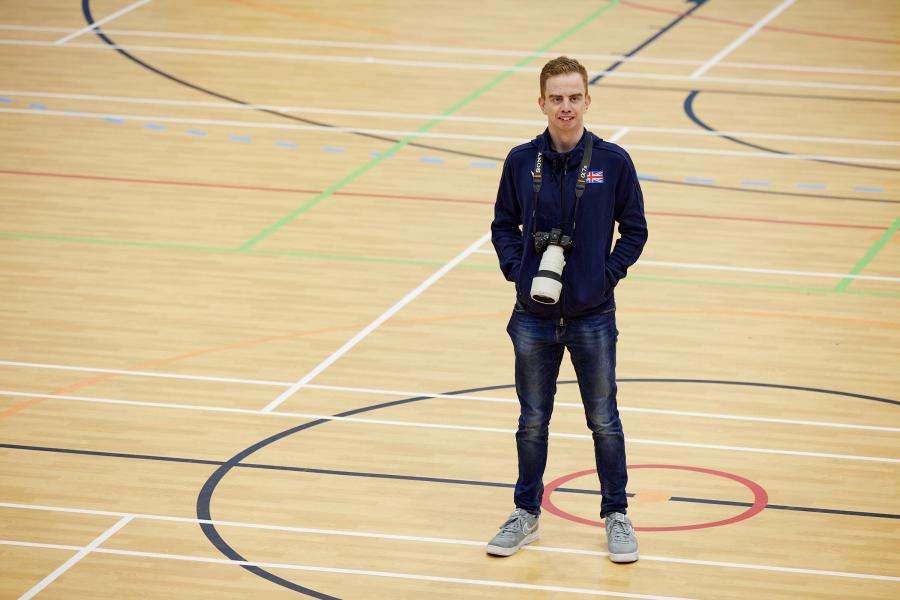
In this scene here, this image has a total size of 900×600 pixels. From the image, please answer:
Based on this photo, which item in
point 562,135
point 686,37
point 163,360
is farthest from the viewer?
point 686,37

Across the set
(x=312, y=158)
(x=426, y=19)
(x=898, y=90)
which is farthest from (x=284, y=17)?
(x=898, y=90)

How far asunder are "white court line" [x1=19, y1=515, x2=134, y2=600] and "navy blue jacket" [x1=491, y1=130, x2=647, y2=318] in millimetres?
1983

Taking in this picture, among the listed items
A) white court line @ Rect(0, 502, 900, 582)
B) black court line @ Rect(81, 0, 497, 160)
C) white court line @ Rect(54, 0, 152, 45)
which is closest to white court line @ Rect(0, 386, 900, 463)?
white court line @ Rect(0, 502, 900, 582)

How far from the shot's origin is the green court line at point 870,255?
33.2 feet

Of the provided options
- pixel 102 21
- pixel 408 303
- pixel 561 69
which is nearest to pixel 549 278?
pixel 561 69

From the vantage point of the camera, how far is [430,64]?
15.9 metres

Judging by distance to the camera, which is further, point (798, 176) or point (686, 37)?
point (686, 37)

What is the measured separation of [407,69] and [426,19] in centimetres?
201

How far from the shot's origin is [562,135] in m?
5.76

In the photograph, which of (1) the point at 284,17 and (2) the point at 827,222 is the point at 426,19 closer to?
(1) the point at 284,17

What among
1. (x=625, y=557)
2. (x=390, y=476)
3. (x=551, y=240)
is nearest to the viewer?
(x=551, y=240)

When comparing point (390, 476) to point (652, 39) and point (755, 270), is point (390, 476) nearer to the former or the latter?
point (755, 270)

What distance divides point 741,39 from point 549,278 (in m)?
11.7

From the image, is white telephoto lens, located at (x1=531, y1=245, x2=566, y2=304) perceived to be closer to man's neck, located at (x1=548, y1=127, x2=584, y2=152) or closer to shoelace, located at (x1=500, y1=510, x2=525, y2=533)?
man's neck, located at (x1=548, y1=127, x2=584, y2=152)
